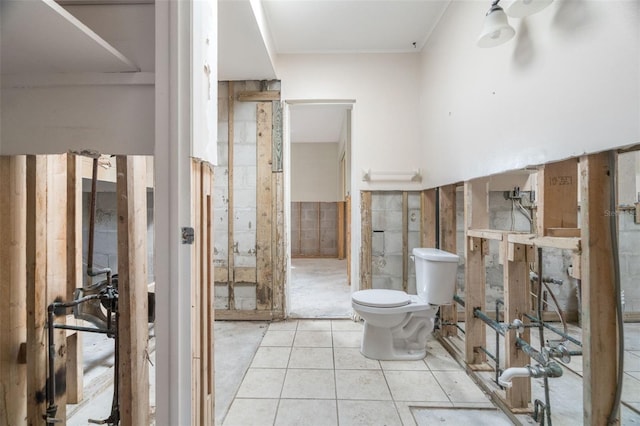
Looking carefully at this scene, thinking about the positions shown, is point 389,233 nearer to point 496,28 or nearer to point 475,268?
point 475,268

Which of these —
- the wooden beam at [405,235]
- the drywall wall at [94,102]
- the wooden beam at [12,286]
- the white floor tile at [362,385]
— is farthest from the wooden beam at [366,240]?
the wooden beam at [12,286]

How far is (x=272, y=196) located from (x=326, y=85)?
1197mm

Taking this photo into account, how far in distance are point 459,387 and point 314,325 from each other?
1331 millimetres

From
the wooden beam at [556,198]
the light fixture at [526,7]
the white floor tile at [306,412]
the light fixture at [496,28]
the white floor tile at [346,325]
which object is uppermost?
the light fixture at [496,28]

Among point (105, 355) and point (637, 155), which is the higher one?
point (637, 155)

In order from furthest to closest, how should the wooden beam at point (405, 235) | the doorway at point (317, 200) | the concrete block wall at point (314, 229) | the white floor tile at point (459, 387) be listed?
the concrete block wall at point (314, 229), the doorway at point (317, 200), the wooden beam at point (405, 235), the white floor tile at point (459, 387)

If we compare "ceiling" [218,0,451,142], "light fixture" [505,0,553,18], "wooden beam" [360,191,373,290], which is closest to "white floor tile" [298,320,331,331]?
"wooden beam" [360,191,373,290]

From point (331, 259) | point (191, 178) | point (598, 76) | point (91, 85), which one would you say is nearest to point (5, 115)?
point (91, 85)

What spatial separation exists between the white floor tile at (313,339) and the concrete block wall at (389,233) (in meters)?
0.68

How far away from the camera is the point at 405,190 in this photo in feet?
9.45

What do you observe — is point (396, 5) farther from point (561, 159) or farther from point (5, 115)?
point (5, 115)

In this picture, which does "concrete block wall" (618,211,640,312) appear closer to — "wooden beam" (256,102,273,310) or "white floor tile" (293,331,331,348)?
"white floor tile" (293,331,331,348)

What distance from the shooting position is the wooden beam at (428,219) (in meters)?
2.74

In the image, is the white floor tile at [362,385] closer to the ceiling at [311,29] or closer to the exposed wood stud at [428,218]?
the exposed wood stud at [428,218]
